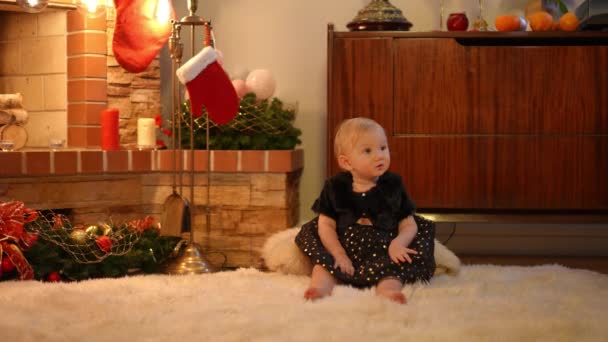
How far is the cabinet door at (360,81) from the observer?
3104 mm

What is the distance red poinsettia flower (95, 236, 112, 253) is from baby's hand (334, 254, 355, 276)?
814 millimetres

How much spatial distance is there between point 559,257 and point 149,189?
182 cm

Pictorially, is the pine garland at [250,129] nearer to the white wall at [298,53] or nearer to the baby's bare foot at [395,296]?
the white wall at [298,53]

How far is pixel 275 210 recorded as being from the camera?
324 centimetres

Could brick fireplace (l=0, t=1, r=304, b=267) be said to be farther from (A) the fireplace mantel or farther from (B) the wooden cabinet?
(B) the wooden cabinet

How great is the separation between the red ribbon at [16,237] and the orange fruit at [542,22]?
6.54 ft

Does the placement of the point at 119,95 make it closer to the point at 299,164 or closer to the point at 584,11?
the point at 299,164

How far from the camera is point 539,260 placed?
348 centimetres

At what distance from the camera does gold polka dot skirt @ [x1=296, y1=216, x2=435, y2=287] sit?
2.25 metres

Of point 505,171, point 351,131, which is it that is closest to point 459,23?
point 505,171

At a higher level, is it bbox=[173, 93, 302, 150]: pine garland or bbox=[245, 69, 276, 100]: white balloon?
bbox=[245, 69, 276, 100]: white balloon

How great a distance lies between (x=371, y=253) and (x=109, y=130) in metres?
1.45

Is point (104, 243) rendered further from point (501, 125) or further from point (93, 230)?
point (501, 125)

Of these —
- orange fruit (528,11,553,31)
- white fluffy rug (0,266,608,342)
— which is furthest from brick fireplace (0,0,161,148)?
orange fruit (528,11,553,31)
